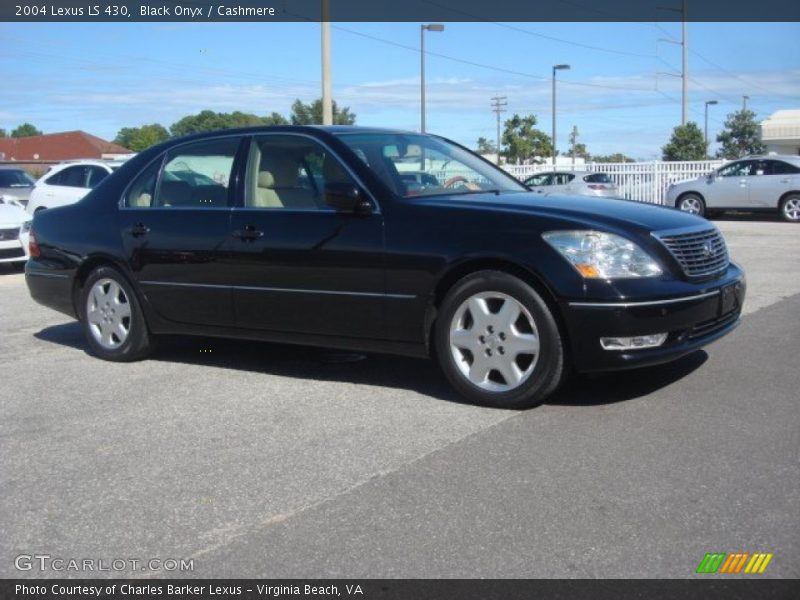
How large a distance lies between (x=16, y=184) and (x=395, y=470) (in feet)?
58.7

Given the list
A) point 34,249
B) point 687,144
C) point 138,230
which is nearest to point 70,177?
point 34,249

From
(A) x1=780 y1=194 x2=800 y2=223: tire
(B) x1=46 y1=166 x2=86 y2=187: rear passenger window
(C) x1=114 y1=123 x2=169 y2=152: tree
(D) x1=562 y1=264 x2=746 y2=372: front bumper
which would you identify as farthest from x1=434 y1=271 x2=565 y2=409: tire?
(C) x1=114 y1=123 x2=169 y2=152: tree

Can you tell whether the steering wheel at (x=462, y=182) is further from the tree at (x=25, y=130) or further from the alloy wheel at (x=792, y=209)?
the tree at (x=25, y=130)

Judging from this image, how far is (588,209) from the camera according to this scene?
201 inches

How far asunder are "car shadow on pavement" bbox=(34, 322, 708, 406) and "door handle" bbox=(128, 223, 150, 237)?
85 centimetres

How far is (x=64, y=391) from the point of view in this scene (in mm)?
5762

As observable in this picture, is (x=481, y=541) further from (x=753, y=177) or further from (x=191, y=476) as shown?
(x=753, y=177)

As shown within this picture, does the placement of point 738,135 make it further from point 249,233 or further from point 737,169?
point 249,233

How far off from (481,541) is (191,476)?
1.50 metres

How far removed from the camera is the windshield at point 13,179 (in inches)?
763
